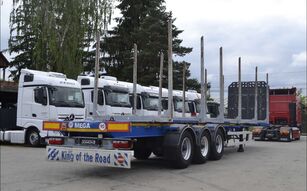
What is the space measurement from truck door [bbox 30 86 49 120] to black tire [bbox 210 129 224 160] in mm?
7496

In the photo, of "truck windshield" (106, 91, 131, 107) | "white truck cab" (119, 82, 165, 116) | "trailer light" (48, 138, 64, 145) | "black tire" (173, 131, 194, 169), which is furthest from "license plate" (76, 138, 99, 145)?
"white truck cab" (119, 82, 165, 116)

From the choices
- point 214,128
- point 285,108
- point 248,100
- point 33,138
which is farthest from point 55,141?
point 285,108

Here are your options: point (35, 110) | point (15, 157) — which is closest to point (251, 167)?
point (15, 157)

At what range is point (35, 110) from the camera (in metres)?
18.8

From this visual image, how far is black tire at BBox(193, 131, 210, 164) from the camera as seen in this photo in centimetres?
1255

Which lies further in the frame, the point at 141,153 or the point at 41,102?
the point at 41,102

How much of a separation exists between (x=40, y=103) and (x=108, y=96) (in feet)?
10.2

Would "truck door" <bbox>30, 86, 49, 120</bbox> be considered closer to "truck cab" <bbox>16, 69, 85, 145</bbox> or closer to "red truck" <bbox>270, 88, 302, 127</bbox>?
"truck cab" <bbox>16, 69, 85, 145</bbox>

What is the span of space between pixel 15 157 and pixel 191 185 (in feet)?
24.8

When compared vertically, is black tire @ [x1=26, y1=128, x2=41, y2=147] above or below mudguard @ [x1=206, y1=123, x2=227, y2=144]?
below

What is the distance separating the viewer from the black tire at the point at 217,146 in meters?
13.7

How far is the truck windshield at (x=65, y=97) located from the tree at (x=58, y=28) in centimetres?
1278

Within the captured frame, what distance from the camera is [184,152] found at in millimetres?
11922

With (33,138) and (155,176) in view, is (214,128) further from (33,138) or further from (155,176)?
(33,138)
